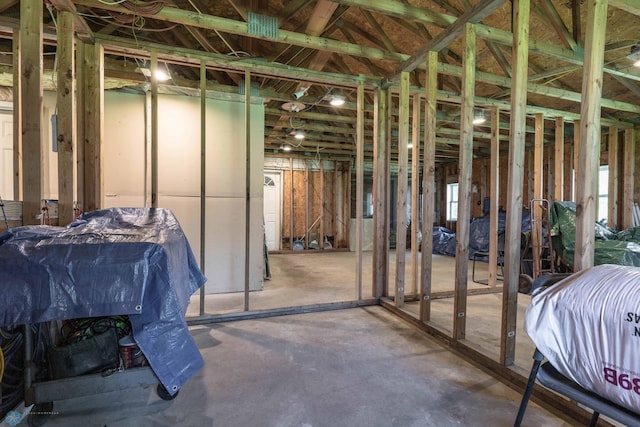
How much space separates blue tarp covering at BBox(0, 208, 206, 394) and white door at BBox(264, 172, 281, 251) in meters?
6.93

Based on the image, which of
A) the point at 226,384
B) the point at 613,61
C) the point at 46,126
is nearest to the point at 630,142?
the point at 613,61

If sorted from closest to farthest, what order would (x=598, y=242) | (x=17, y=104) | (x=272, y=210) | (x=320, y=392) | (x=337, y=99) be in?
(x=320, y=392) < (x=17, y=104) < (x=598, y=242) < (x=337, y=99) < (x=272, y=210)

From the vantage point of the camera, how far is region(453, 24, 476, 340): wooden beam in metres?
2.54

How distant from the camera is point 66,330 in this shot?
1751mm

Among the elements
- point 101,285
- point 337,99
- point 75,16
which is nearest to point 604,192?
point 337,99

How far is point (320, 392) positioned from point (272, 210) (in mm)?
6851

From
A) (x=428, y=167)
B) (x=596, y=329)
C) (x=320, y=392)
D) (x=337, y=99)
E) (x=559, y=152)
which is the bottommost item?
(x=320, y=392)

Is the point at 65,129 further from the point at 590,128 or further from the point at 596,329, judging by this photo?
the point at 590,128

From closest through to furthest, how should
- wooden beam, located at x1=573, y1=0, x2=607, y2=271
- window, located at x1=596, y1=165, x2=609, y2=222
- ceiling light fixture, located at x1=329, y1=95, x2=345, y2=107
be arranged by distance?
wooden beam, located at x1=573, y1=0, x2=607, y2=271, ceiling light fixture, located at x1=329, y1=95, x2=345, y2=107, window, located at x1=596, y1=165, x2=609, y2=222

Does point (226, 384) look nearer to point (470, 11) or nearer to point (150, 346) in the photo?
point (150, 346)

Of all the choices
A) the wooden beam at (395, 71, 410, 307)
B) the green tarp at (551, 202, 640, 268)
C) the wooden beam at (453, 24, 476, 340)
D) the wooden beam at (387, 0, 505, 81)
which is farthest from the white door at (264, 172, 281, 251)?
the wooden beam at (453, 24, 476, 340)

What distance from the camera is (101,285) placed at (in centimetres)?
142

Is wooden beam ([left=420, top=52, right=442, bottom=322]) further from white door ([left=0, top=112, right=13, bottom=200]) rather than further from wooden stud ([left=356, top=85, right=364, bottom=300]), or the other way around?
white door ([left=0, top=112, right=13, bottom=200])

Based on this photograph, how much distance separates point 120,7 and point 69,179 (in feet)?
4.64
